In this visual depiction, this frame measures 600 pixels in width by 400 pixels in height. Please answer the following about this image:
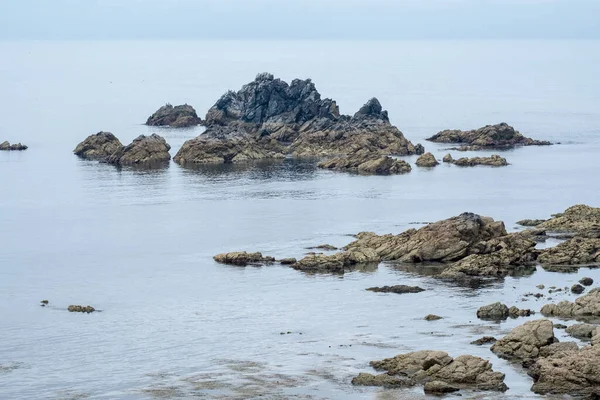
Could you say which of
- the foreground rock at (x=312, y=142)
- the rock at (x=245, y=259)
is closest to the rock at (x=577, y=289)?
the rock at (x=245, y=259)

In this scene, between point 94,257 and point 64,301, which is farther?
point 94,257

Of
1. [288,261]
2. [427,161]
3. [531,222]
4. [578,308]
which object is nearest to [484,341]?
[578,308]

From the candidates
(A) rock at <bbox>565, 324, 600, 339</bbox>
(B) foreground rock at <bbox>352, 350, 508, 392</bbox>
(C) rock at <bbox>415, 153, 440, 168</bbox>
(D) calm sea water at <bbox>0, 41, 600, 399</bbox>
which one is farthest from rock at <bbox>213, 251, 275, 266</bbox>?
(C) rock at <bbox>415, 153, 440, 168</bbox>

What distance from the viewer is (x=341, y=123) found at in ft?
631

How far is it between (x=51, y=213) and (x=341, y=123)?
68579 millimetres

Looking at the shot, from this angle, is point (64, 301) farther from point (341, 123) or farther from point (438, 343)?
point (341, 123)

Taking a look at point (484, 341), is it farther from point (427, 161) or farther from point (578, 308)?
point (427, 161)

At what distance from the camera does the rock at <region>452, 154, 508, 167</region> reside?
17375 cm

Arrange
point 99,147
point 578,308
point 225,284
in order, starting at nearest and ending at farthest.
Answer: point 578,308 → point 225,284 → point 99,147

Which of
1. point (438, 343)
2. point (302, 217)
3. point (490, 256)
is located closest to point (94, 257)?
point (302, 217)

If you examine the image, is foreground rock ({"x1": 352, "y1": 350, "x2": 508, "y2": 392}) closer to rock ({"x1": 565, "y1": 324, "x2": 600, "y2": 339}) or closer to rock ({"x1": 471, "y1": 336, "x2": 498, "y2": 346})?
rock ({"x1": 471, "y1": 336, "x2": 498, "y2": 346})

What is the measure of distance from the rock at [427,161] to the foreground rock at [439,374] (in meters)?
109

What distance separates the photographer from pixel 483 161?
176 m

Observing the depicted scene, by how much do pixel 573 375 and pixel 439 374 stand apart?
7563mm
